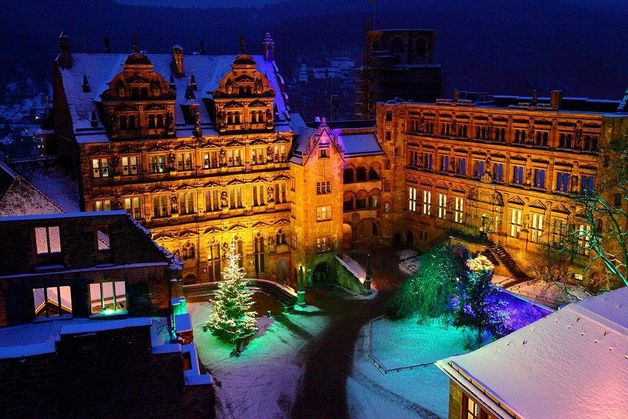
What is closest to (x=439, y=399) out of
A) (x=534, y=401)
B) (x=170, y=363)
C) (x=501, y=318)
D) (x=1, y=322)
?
(x=501, y=318)

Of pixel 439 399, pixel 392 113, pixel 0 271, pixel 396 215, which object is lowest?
pixel 439 399

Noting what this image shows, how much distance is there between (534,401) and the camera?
2033cm

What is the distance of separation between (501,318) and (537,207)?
49.9ft

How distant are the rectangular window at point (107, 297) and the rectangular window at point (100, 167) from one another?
2681 centimetres

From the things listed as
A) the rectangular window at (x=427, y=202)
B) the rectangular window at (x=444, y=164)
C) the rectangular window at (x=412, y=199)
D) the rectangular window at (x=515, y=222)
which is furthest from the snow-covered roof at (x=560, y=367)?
the rectangular window at (x=412, y=199)

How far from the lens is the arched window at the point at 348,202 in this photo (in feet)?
219

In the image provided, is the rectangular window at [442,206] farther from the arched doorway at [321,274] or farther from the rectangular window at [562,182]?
the arched doorway at [321,274]

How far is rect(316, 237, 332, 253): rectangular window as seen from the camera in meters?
62.2

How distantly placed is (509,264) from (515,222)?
408 cm

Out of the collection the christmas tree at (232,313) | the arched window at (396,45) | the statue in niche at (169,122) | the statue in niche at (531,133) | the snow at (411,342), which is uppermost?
the arched window at (396,45)

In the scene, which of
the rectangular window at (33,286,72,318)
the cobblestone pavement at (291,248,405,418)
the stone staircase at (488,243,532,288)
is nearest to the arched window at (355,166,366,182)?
the cobblestone pavement at (291,248,405,418)

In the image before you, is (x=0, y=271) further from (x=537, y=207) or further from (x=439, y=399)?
(x=537, y=207)

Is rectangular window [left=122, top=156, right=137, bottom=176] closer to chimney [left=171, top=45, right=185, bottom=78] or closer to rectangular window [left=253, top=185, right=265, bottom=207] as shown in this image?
chimney [left=171, top=45, right=185, bottom=78]

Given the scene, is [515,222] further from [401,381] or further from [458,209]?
[401,381]
